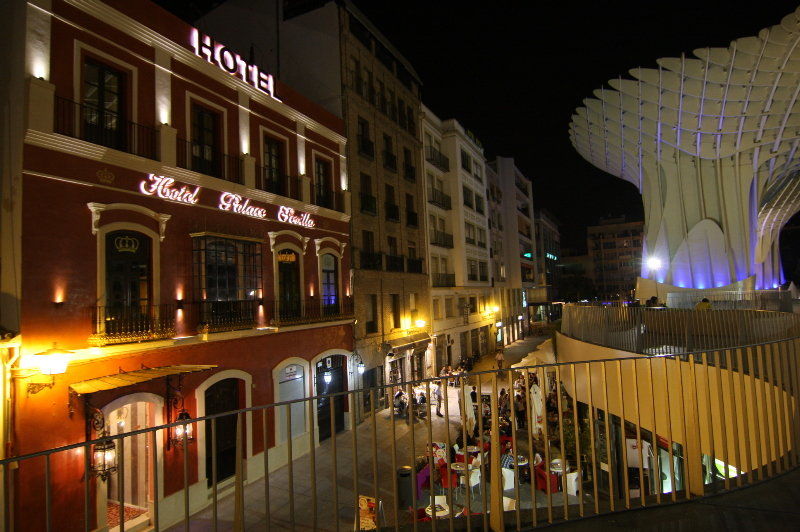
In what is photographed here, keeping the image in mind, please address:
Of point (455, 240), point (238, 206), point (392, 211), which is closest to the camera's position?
point (238, 206)

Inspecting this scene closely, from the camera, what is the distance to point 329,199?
21.1 meters

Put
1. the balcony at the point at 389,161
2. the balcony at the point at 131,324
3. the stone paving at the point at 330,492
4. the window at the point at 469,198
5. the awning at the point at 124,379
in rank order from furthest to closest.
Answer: the window at the point at 469,198 < the balcony at the point at 389,161 < the stone paving at the point at 330,492 < the balcony at the point at 131,324 < the awning at the point at 124,379

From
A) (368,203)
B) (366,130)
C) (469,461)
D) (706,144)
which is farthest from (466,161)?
(469,461)

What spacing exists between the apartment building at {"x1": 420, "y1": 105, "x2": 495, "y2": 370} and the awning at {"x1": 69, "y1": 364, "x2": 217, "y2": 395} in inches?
809

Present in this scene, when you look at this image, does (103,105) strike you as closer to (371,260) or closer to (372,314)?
(371,260)

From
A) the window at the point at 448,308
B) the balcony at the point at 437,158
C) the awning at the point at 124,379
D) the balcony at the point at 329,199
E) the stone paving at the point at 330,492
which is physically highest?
the balcony at the point at 437,158

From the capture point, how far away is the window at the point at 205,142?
1485cm

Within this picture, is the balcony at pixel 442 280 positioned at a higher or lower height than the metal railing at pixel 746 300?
higher

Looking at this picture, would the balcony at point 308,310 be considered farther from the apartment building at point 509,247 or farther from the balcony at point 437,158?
the apartment building at point 509,247

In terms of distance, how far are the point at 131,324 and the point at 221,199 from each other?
197 inches

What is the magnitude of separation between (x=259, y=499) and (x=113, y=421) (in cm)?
459

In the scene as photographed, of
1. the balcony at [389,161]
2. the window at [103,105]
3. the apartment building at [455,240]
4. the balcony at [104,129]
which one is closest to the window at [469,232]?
the apartment building at [455,240]

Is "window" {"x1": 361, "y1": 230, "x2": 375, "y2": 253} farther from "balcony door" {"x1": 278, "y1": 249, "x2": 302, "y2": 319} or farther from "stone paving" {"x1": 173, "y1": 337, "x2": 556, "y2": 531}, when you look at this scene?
"stone paving" {"x1": 173, "y1": 337, "x2": 556, "y2": 531}

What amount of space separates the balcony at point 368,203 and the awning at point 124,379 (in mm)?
13393
